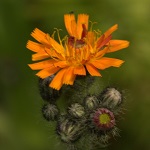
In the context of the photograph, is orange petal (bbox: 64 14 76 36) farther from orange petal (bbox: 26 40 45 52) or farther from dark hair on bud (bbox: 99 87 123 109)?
dark hair on bud (bbox: 99 87 123 109)

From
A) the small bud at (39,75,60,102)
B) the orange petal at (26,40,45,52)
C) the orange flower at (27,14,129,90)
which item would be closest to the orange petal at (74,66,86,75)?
the orange flower at (27,14,129,90)

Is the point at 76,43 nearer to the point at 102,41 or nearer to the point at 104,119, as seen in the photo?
the point at 102,41

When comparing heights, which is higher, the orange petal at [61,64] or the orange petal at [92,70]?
the orange petal at [61,64]

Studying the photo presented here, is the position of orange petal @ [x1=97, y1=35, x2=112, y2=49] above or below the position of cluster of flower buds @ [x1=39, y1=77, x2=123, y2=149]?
above

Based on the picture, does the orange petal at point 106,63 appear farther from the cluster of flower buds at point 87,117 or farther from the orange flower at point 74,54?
the cluster of flower buds at point 87,117

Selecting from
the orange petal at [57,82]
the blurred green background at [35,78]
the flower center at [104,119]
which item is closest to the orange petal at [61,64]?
the orange petal at [57,82]

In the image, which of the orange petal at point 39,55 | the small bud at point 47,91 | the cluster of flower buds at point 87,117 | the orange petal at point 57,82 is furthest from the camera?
the small bud at point 47,91
